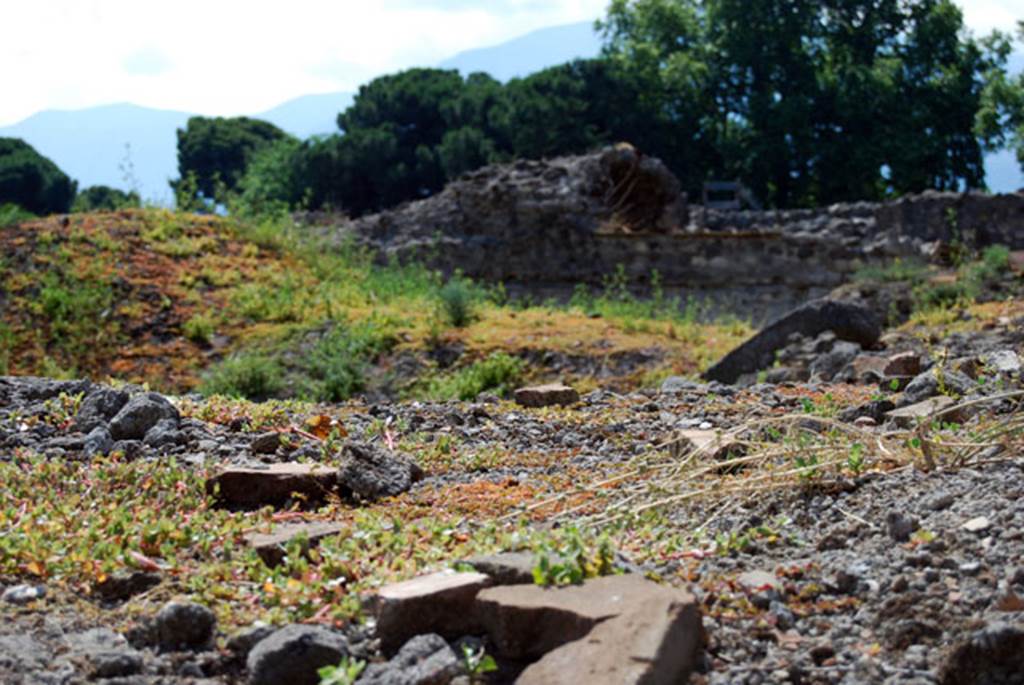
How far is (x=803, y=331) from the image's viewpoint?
849 cm

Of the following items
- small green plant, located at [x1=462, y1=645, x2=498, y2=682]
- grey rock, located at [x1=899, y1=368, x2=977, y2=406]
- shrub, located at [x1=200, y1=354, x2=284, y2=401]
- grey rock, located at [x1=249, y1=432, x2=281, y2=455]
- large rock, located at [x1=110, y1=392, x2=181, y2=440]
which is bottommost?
shrub, located at [x1=200, y1=354, x2=284, y2=401]

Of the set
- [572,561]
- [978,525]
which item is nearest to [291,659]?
[572,561]

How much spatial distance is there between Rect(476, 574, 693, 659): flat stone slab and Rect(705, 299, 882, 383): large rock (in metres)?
5.99

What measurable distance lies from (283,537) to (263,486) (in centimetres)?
61

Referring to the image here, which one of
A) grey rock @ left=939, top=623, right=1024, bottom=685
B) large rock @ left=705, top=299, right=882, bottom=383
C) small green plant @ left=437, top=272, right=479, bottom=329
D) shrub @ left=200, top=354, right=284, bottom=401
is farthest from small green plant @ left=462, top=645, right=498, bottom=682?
small green plant @ left=437, top=272, right=479, bottom=329

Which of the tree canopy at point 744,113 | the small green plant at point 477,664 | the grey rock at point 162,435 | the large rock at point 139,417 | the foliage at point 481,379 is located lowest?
the foliage at point 481,379

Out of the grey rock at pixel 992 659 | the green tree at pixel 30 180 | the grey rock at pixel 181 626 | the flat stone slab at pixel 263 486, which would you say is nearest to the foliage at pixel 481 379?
the flat stone slab at pixel 263 486

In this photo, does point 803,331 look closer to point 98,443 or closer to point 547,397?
point 547,397

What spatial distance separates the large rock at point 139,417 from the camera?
14.7 feet

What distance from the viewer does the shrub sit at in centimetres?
852

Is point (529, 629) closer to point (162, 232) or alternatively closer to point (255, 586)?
point (255, 586)

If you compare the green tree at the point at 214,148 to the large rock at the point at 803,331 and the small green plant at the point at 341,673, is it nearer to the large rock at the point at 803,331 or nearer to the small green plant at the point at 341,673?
the large rock at the point at 803,331

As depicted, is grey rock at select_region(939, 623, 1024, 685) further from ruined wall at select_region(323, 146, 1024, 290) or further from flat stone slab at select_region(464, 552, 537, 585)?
ruined wall at select_region(323, 146, 1024, 290)

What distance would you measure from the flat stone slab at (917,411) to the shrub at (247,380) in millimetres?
5277
